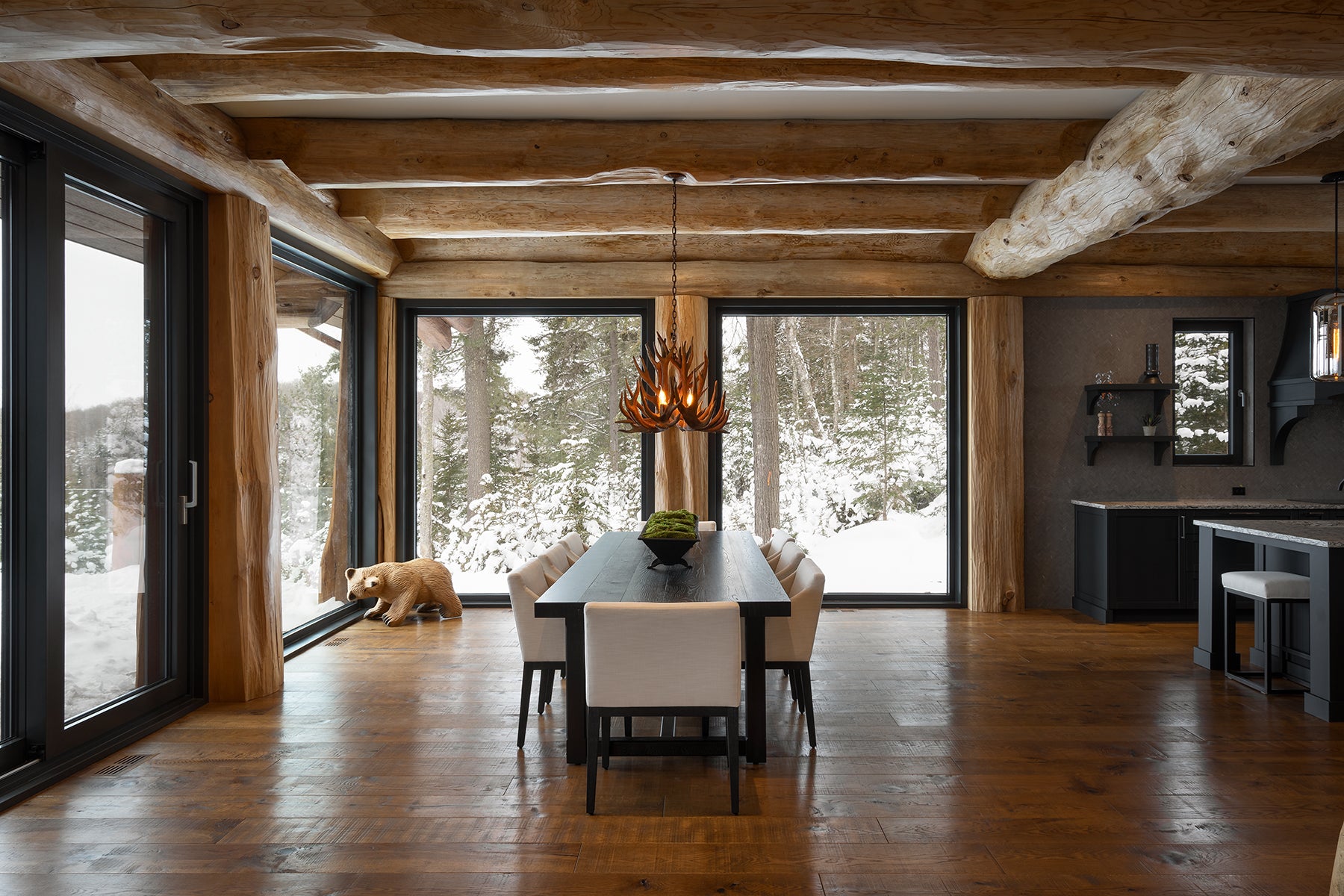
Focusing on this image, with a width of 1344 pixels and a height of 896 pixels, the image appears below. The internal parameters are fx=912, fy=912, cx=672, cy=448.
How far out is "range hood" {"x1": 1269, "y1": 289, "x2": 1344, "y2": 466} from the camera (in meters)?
6.36

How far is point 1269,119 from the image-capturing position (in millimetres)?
3314

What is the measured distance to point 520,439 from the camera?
6.93 m

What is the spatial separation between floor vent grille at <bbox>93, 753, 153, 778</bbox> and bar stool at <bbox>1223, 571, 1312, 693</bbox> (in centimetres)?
499

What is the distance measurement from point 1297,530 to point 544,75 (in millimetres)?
4156

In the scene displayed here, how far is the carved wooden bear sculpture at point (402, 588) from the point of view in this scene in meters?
6.22

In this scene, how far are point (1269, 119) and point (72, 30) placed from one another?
3855mm

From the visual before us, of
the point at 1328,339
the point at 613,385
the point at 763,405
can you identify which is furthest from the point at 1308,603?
the point at 613,385

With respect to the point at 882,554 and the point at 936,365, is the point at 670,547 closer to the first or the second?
the point at 882,554

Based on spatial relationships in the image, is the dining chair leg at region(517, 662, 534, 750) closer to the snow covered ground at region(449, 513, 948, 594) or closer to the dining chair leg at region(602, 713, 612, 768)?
the dining chair leg at region(602, 713, 612, 768)

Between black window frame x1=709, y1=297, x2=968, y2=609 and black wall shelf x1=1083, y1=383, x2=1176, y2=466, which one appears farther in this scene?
black window frame x1=709, y1=297, x2=968, y2=609

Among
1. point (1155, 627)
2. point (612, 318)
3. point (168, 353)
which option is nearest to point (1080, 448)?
point (1155, 627)

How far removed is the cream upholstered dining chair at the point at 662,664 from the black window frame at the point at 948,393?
3.87 meters

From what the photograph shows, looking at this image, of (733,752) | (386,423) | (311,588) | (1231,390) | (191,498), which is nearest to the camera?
(733,752)

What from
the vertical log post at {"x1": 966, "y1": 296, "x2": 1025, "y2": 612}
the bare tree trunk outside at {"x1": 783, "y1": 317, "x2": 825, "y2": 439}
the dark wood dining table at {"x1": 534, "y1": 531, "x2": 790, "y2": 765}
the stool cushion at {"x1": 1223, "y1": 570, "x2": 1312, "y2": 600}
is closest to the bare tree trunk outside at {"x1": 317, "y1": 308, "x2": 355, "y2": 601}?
the dark wood dining table at {"x1": 534, "y1": 531, "x2": 790, "y2": 765}
